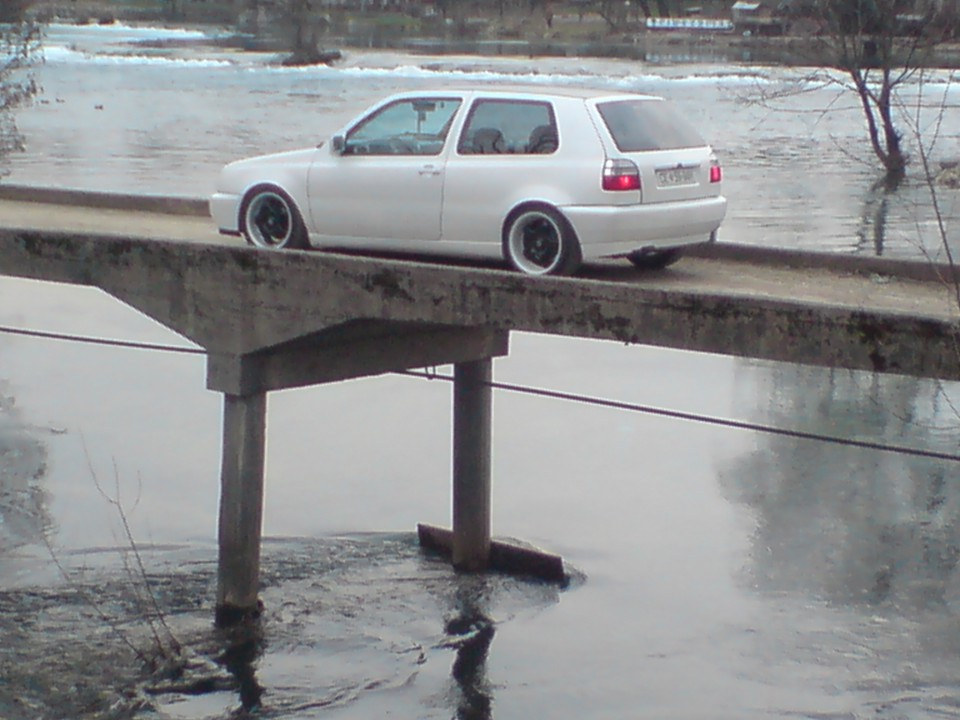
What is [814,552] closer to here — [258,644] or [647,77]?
[258,644]

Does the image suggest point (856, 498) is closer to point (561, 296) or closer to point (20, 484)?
point (20, 484)

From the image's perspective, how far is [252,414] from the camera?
12.0 metres

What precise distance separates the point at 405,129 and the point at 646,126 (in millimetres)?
1607

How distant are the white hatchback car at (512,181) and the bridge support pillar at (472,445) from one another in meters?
2.23

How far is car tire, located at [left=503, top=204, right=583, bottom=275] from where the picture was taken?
10594 mm

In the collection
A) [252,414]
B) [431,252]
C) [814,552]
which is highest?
[431,252]

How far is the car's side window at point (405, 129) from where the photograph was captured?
37.3 feet

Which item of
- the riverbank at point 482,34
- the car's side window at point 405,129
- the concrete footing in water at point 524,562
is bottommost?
the concrete footing in water at point 524,562

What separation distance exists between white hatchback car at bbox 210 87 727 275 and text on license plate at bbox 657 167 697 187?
1cm

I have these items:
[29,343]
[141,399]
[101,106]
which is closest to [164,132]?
[101,106]

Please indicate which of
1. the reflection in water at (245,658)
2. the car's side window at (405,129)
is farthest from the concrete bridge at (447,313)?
the car's side window at (405,129)

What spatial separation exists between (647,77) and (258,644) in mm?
73387

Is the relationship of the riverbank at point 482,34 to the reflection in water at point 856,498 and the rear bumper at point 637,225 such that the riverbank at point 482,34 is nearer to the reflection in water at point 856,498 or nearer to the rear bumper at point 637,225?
the reflection in water at point 856,498

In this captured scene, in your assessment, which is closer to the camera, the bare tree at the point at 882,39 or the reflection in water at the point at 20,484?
A: the reflection in water at the point at 20,484
